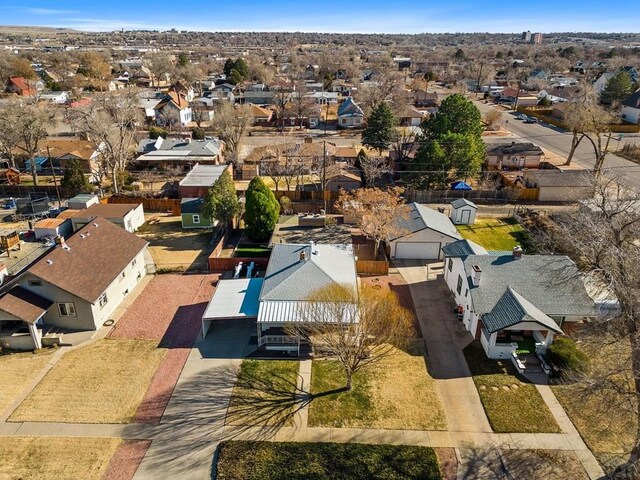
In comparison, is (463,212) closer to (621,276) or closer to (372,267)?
(372,267)

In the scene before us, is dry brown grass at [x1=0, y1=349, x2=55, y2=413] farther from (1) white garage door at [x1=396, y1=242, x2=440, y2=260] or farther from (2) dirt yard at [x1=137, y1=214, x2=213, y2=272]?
(1) white garage door at [x1=396, y1=242, x2=440, y2=260]

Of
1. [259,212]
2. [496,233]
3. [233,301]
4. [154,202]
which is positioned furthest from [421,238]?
[154,202]

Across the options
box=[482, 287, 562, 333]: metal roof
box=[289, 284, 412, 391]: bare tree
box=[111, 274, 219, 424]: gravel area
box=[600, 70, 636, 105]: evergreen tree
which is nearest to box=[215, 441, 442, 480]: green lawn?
box=[289, 284, 412, 391]: bare tree

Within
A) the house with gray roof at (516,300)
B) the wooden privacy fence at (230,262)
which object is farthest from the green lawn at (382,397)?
the wooden privacy fence at (230,262)

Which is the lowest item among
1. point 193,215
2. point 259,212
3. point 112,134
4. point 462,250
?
point 193,215

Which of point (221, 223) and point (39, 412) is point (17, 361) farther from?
point (221, 223)
